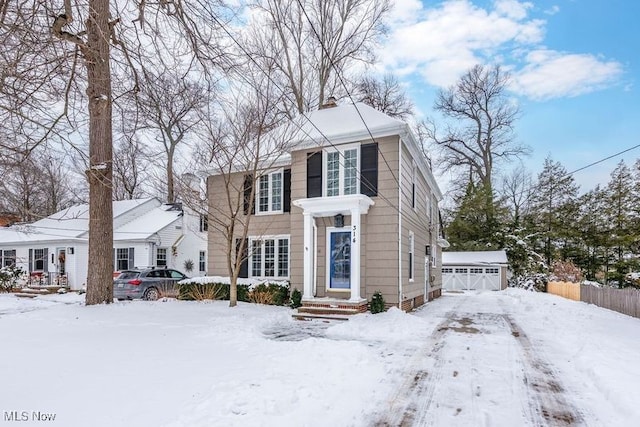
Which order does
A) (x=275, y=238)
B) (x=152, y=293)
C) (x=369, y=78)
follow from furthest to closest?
1. (x=369, y=78)
2. (x=152, y=293)
3. (x=275, y=238)

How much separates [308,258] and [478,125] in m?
28.8

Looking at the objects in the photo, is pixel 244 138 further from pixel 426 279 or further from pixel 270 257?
pixel 426 279

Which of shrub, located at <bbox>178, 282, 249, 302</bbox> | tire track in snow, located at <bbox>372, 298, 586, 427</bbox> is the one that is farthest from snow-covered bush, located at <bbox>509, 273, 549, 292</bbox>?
shrub, located at <bbox>178, 282, 249, 302</bbox>

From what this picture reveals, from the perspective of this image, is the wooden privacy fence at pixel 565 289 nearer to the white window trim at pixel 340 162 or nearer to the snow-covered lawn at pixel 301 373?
the snow-covered lawn at pixel 301 373

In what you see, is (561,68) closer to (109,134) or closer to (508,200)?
(109,134)

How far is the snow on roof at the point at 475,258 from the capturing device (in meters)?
27.3

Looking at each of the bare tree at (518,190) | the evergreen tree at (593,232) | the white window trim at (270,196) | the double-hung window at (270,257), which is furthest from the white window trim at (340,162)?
the bare tree at (518,190)

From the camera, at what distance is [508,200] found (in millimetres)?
34562

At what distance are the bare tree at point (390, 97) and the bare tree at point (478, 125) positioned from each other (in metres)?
5.93

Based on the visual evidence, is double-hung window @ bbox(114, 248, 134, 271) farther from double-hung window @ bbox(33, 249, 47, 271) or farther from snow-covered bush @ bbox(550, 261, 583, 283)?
snow-covered bush @ bbox(550, 261, 583, 283)

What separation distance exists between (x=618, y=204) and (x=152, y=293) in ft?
92.3

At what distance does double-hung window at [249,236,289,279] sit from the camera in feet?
44.6

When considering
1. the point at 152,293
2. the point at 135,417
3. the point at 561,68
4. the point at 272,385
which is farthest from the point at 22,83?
the point at 561,68

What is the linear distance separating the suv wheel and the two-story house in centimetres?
332
